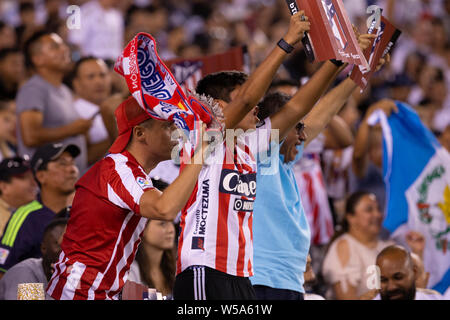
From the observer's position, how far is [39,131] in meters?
6.71

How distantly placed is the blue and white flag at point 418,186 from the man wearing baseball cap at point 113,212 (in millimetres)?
3465

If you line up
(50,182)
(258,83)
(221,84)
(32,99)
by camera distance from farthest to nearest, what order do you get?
(32,99)
(50,182)
(221,84)
(258,83)

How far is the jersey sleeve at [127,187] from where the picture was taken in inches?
132

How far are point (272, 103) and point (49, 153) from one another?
2.28 m

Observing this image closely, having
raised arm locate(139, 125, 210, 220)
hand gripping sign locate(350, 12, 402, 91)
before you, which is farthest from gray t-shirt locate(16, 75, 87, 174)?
raised arm locate(139, 125, 210, 220)

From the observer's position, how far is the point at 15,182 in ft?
20.7

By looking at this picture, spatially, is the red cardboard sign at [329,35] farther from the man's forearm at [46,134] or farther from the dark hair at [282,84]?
the man's forearm at [46,134]

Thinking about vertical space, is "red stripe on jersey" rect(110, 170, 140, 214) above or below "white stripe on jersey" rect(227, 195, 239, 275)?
above

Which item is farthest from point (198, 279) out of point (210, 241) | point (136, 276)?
point (136, 276)

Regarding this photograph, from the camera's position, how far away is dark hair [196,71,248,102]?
403 cm

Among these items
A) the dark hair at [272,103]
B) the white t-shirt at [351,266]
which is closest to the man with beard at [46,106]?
the white t-shirt at [351,266]

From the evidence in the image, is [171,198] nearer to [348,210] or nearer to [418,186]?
[418,186]

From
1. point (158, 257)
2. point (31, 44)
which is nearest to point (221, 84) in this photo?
point (158, 257)

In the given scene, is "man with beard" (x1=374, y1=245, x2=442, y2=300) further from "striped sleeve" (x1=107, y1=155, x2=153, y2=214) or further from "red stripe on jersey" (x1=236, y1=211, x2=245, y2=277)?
"striped sleeve" (x1=107, y1=155, x2=153, y2=214)
